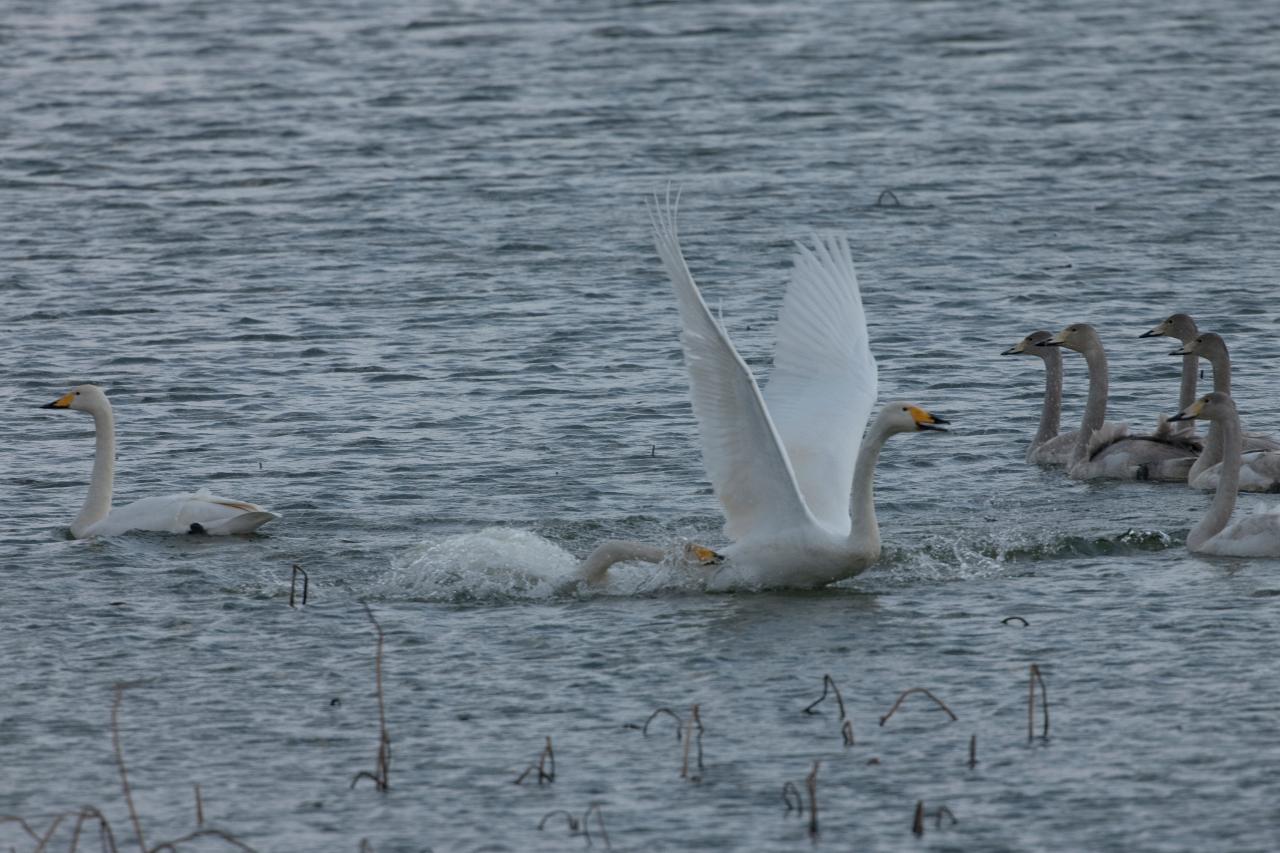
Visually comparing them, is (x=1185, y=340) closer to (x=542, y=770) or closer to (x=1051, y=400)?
(x=1051, y=400)

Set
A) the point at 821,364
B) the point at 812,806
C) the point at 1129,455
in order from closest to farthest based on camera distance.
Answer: the point at 812,806 → the point at 821,364 → the point at 1129,455

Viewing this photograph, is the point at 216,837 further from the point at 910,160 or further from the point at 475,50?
the point at 475,50

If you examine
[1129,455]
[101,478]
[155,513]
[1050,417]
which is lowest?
[155,513]

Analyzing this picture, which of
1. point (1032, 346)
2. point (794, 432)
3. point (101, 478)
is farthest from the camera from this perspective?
point (1032, 346)

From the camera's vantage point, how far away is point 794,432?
12.1 m

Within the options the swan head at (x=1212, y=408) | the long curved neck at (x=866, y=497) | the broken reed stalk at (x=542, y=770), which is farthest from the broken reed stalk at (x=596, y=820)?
the swan head at (x=1212, y=408)

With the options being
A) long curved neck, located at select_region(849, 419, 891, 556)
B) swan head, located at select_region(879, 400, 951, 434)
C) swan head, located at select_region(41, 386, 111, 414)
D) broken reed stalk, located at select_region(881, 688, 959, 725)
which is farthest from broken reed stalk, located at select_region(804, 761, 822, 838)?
swan head, located at select_region(41, 386, 111, 414)

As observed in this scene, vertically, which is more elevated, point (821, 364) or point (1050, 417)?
point (821, 364)

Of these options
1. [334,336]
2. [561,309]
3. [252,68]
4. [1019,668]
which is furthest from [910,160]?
[1019,668]

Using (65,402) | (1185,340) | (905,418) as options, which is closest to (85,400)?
(65,402)

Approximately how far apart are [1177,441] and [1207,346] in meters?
0.69

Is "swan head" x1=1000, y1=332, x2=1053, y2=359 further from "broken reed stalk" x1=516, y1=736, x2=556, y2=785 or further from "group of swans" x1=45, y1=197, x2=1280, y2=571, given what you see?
"broken reed stalk" x1=516, y1=736, x2=556, y2=785

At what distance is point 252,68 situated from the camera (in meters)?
29.8

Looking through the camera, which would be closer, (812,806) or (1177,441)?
(812,806)
